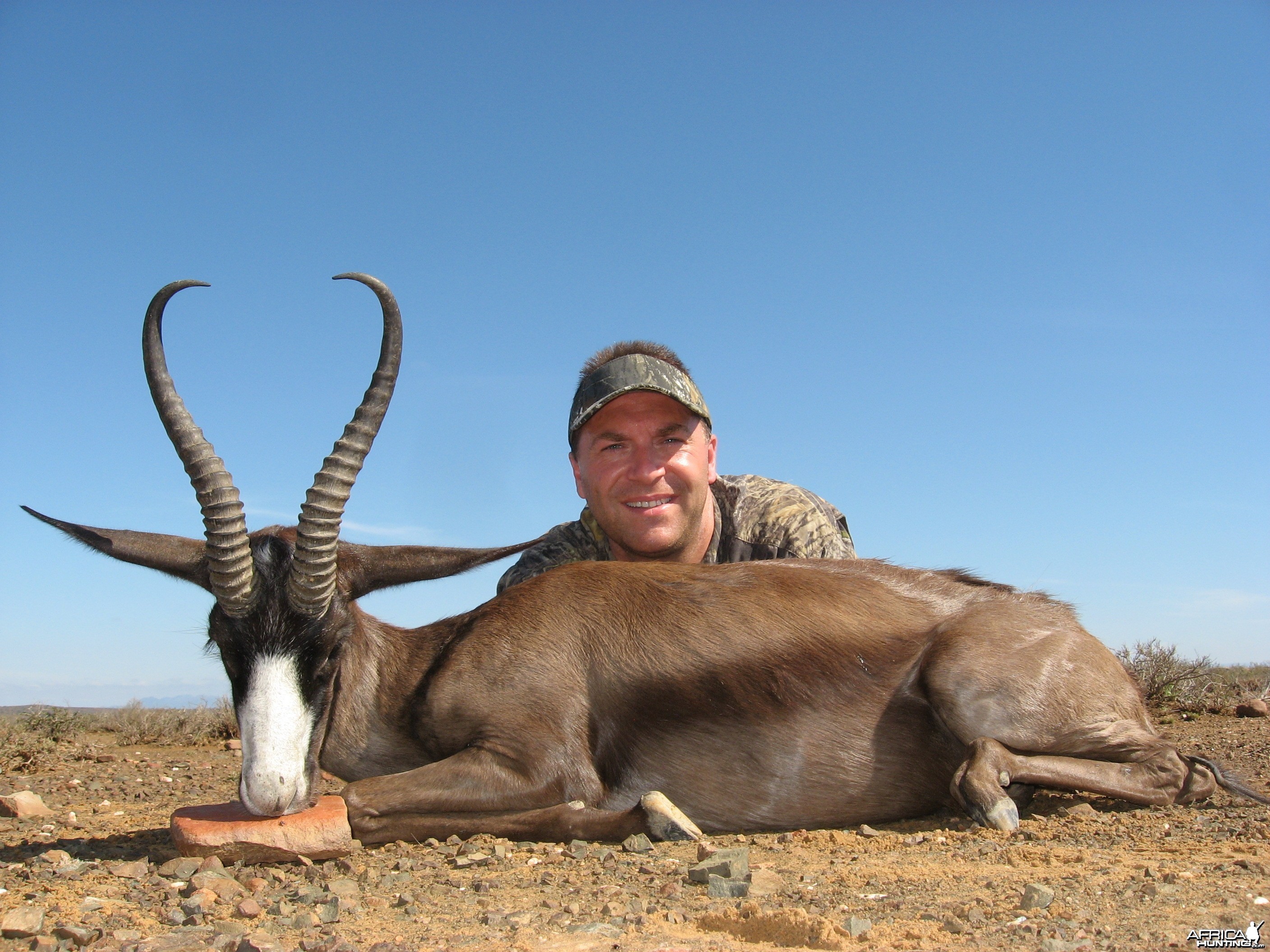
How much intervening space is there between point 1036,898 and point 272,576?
3.76 meters

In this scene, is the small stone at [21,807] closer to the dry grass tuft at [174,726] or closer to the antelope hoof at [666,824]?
the antelope hoof at [666,824]

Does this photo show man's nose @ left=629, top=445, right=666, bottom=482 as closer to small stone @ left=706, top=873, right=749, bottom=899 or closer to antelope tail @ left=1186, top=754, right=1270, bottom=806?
antelope tail @ left=1186, top=754, right=1270, bottom=806

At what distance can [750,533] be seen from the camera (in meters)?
8.51

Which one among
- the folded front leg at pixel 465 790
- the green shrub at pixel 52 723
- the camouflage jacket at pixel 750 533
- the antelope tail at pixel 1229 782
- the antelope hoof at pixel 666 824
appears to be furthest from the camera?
the green shrub at pixel 52 723

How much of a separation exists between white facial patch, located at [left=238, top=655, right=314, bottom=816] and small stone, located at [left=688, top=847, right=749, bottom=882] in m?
1.93

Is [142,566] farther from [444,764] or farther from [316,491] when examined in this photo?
[444,764]

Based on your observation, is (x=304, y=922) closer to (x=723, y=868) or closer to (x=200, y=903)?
(x=200, y=903)

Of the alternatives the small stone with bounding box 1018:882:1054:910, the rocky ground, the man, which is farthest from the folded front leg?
the man

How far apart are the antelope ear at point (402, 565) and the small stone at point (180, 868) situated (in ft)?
5.17

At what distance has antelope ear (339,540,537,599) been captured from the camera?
5.64 metres

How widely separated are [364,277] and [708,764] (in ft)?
10.1

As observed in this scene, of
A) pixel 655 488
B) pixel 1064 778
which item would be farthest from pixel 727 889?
pixel 655 488

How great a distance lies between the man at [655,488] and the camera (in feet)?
25.8

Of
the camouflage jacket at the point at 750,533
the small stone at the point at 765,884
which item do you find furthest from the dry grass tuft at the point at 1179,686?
the small stone at the point at 765,884
